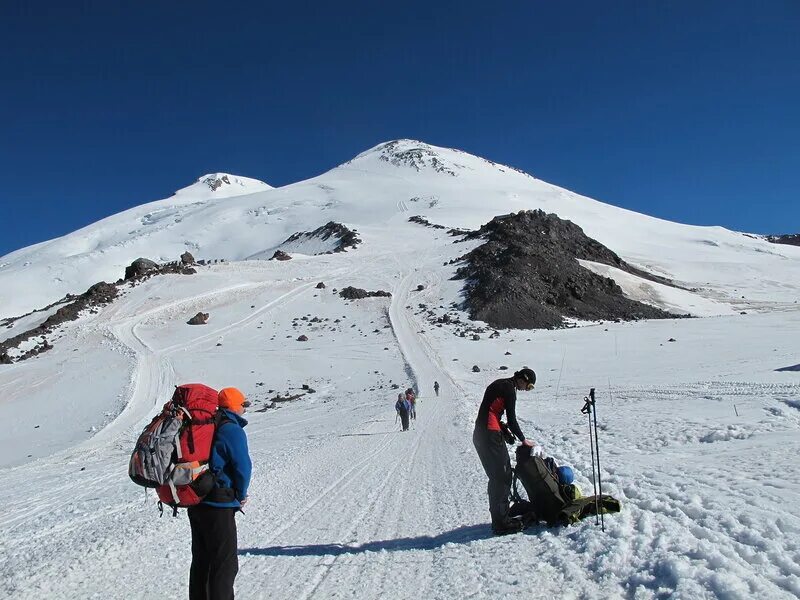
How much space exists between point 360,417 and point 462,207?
4222 inches

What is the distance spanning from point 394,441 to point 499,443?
30.3ft

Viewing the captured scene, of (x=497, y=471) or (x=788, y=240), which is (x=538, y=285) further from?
(x=788, y=240)

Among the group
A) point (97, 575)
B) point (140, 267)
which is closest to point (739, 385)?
point (97, 575)

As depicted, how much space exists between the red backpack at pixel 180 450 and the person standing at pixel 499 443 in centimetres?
337

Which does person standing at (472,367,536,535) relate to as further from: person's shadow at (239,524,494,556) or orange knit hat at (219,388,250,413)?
orange knit hat at (219,388,250,413)

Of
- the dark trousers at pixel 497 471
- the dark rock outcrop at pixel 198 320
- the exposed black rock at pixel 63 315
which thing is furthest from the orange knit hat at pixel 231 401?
the dark rock outcrop at pixel 198 320

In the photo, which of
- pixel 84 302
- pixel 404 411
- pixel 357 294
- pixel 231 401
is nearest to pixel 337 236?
pixel 357 294

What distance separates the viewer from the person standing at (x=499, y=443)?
685 centimetres

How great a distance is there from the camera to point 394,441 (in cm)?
1581

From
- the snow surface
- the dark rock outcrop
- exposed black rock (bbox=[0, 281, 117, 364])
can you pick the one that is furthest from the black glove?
the dark rock outcrop

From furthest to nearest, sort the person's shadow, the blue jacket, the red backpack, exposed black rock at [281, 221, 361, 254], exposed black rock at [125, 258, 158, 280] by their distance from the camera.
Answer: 1. exposed black rock at [281, 221, 361, 254]
2. exposed black rock at [125, 258, 158, 280]
3. the person's shadow
4. the blue jacket
5. the red backpack

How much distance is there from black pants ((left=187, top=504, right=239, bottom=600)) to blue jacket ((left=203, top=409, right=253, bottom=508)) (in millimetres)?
157

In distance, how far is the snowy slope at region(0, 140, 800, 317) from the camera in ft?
281

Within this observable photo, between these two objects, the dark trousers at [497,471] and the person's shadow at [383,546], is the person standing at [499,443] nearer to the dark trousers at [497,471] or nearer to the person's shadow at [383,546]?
the dark trousers at [497,471]
